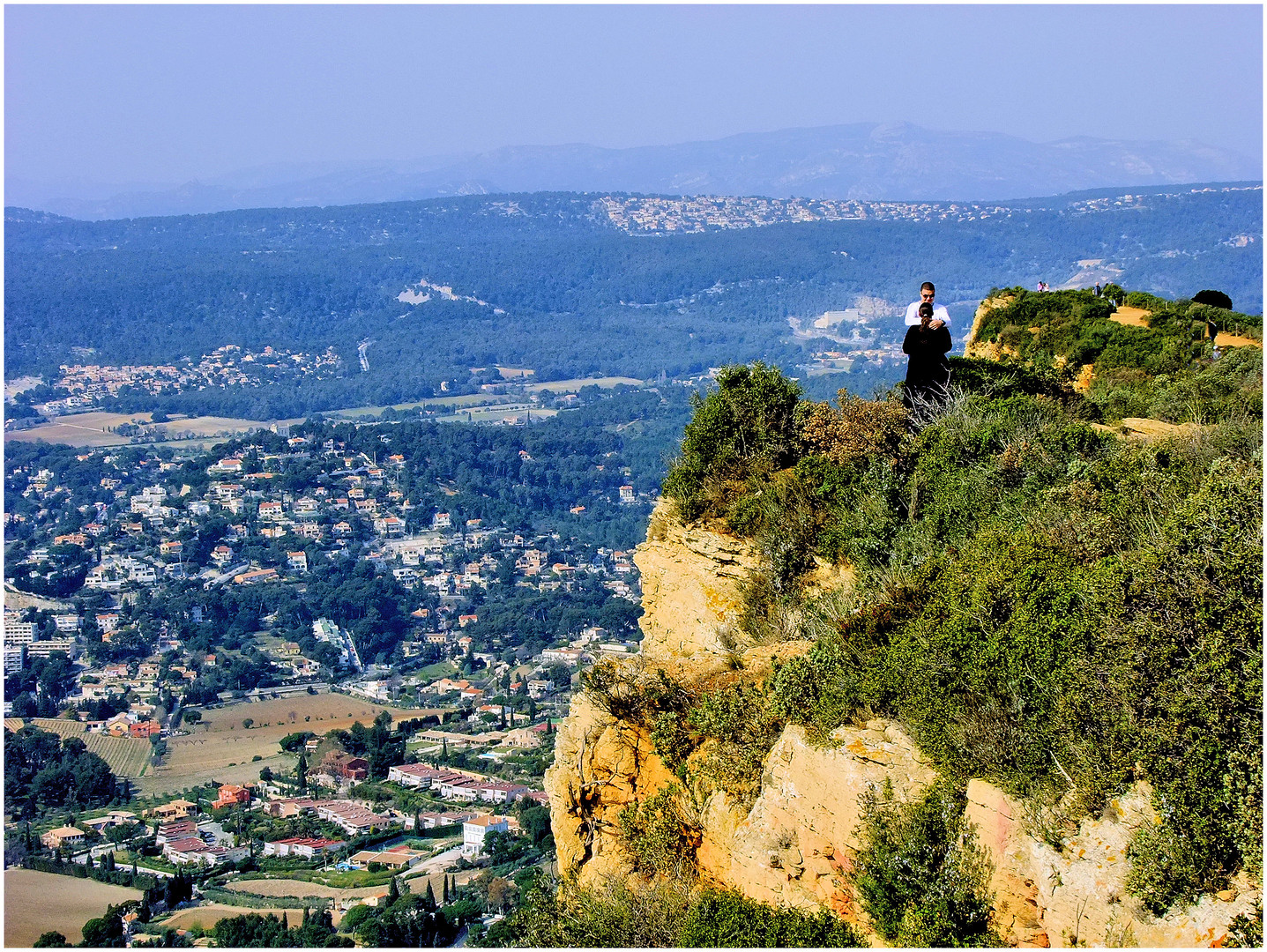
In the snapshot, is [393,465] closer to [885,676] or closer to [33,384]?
[33,384]

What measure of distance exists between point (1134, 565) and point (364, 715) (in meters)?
30.7

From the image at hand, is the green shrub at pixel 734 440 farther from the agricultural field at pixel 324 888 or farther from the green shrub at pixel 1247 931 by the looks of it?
the agricultural field at pixel 324 888

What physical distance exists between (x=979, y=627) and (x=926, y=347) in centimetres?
318

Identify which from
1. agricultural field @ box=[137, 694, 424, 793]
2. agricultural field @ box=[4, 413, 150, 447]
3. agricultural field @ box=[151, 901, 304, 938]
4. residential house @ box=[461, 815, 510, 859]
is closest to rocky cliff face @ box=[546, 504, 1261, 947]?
agricultural field @ box=[151, 901, 304, 938]

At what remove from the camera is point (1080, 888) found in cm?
448

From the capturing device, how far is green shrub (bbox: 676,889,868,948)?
17.2 feet

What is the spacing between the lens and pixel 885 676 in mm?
5668

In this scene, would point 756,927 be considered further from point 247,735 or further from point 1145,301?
point 247,735

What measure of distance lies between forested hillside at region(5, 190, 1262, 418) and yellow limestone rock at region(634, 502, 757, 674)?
84.2 metres

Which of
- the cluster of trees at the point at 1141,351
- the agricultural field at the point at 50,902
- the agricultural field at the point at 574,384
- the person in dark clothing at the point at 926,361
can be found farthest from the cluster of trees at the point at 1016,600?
the agricultural field at the point at 574,384

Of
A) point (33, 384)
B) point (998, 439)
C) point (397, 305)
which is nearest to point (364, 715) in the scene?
point (998, 439)

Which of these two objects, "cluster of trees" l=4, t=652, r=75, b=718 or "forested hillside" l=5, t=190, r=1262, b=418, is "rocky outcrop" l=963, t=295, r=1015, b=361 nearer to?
"cluster of trees" l=4, t=652, r=75, b=718

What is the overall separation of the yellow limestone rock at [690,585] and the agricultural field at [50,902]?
Result: 1298cm

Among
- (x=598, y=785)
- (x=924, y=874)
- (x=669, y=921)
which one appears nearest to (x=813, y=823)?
(x=924, y=874)
